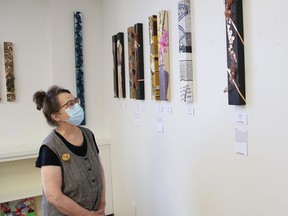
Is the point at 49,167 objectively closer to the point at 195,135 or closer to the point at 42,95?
the point at 42,95

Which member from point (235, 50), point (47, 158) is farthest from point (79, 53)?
point (235, 50)

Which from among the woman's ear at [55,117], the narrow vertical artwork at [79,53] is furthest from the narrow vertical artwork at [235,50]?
the narrow vertical artwork at [79,53]

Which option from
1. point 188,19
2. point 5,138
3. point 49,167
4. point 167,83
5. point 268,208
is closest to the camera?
point 268,208

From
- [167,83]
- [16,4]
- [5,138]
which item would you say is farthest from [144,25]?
[5,138]

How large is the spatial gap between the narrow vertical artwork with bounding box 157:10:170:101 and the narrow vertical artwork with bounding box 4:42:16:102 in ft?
5.60

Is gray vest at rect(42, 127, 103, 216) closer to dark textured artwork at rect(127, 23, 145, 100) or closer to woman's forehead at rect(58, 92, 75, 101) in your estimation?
woman's forehead at rect(58, 92, 75, 101)

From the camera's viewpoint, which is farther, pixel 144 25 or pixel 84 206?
pixel 144 25

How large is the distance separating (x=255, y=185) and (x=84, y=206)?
95cm

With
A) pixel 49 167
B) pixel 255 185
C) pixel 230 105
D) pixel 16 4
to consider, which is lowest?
pixel 255 185

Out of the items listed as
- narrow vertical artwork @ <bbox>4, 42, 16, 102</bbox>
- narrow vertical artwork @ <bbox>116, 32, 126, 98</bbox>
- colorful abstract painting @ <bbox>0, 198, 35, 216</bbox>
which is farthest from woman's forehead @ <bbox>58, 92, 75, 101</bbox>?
colorful abstract painting @ <bbox>0, 198, 35, 216</bbox>

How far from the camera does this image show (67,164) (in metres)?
1.58

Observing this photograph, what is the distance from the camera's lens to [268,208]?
142 cm

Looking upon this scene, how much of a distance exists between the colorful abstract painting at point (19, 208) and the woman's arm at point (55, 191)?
1.73m

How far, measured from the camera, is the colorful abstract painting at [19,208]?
295 centimetres
